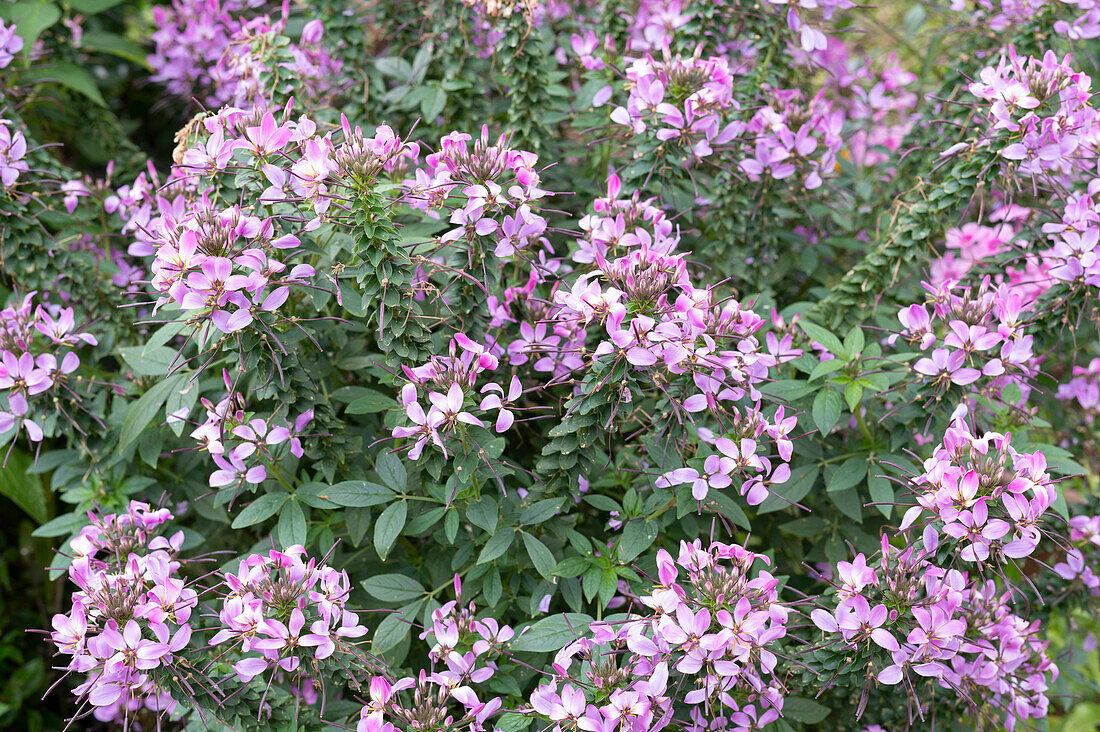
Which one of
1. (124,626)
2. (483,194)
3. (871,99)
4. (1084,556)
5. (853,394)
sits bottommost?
(1084,556)

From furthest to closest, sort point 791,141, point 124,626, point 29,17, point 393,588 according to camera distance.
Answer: point 29,17, point 791,141, point 393,588, point 124,626

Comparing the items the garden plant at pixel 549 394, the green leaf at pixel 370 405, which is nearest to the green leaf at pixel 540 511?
the garden plant at pixel 549 394

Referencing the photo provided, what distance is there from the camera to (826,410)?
1877 millimetres

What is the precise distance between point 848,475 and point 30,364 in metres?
1.94

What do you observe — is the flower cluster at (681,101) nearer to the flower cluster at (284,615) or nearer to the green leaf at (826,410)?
the green leaf at (826,410)

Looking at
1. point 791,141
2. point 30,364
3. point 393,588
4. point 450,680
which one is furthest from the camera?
point 791,141

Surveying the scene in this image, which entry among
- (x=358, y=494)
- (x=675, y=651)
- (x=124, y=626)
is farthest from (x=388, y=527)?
(x=675, y=651)

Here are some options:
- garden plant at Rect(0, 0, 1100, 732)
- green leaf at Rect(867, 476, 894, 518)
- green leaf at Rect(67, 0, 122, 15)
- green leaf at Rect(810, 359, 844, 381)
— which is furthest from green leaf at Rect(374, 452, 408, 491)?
green leaf at Rect(67, 0, 122, 15)

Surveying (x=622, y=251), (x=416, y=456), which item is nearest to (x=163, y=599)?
(x=416, y=456)

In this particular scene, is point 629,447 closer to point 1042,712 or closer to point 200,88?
point 1042,712

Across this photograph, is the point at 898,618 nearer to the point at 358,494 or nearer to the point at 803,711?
the point at 803,711

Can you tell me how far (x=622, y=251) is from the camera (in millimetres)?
2014

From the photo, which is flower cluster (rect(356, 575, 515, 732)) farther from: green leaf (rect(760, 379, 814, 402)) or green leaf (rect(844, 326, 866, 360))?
green leaf (rect(844, 326, 866, 360))

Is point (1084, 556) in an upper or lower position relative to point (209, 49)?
lower
